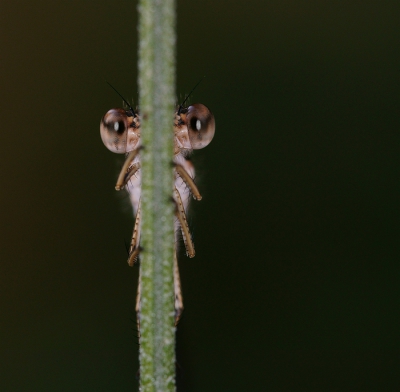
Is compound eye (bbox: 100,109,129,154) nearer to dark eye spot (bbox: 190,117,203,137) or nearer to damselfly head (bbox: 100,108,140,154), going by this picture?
damselfly head (bbox: 100,108,140,154)

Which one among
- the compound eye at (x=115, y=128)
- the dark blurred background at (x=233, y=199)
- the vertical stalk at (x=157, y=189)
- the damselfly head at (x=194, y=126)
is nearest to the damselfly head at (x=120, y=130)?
the compound eye at (x=115, y=128)

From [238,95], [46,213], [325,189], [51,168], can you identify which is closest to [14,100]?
[51,168]

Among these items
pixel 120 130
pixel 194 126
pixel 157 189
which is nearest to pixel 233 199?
pixel 194 126

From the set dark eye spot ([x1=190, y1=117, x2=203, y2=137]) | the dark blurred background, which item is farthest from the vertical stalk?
the dark blurred background

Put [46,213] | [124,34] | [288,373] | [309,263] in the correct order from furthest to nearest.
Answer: [124,34]
[46,213]
[309,263]
[288,373]

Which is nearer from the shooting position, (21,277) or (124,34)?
(21,277)

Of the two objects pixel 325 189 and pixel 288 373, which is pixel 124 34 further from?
pixel 288 373

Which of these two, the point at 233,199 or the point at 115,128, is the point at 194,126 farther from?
A: the point at 233,199
